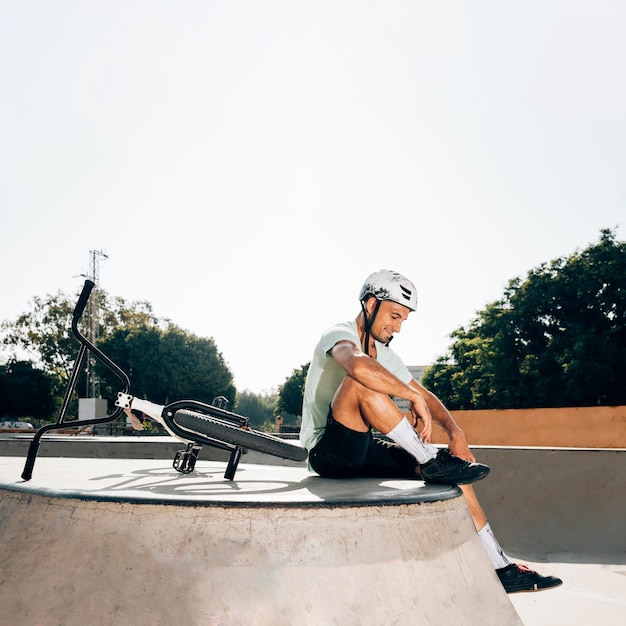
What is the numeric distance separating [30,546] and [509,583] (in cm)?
231

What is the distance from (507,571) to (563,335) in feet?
101

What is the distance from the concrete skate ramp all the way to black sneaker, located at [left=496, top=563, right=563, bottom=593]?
0.40 metres

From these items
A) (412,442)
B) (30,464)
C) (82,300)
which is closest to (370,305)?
(412,442)

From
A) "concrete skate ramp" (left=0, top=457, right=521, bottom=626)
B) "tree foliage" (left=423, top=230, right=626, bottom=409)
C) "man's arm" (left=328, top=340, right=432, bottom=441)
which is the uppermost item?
"tree foliage" (left=423, top=230, right=626, bottom=409)

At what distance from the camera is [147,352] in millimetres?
49906

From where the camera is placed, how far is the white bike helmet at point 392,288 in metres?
3.46

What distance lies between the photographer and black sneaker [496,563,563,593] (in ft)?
9.96

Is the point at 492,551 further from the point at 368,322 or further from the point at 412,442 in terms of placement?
the point at 368,322

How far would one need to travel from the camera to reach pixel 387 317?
3.53 m

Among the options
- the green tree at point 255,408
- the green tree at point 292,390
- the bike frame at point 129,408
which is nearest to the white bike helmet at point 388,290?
the bike frame at point 129,408

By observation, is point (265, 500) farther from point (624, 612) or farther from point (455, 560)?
point (624, 612)

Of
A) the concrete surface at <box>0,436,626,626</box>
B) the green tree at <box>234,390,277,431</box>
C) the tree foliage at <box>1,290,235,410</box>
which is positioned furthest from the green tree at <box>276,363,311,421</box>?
the green tree at <box>234,390,277,431</box>

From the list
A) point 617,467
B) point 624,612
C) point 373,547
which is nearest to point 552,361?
point 617,467

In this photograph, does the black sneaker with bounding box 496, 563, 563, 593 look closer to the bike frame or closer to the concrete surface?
the bike frame
